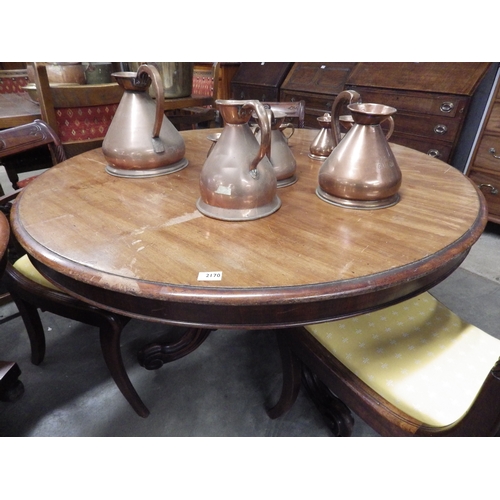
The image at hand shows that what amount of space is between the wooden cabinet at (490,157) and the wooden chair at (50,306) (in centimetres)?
253

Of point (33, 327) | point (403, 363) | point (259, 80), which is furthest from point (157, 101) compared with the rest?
point (259, 80)

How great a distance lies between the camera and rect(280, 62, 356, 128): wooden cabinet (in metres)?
3.17

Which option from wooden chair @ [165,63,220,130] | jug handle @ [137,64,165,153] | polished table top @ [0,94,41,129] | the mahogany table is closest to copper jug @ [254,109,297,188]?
the mahogany table

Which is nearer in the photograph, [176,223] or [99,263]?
[99,263]

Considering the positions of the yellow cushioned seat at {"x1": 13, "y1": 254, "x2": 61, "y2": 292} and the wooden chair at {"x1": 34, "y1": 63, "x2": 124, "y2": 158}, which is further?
the wooden chair at {"x1": 34, "y1": 63, "x2": 124, "y2": 158}

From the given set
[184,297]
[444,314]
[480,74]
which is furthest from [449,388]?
[480,74]

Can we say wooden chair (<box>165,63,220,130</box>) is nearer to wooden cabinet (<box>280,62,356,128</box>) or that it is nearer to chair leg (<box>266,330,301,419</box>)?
wooden cabinet (<box>280,62,356,128</box>)

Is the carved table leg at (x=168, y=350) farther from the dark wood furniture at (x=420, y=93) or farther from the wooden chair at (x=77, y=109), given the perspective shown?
the dark wood furniture at (x=420, y=93)

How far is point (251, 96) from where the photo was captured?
401 centimetres

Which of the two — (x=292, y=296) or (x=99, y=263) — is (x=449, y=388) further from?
(x=99, y=263)

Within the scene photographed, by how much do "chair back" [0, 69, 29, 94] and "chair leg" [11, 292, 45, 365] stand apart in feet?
11.2

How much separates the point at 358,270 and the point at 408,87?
8.37 feet

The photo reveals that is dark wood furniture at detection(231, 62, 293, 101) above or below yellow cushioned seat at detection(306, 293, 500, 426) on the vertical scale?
above

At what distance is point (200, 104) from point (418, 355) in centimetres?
251
